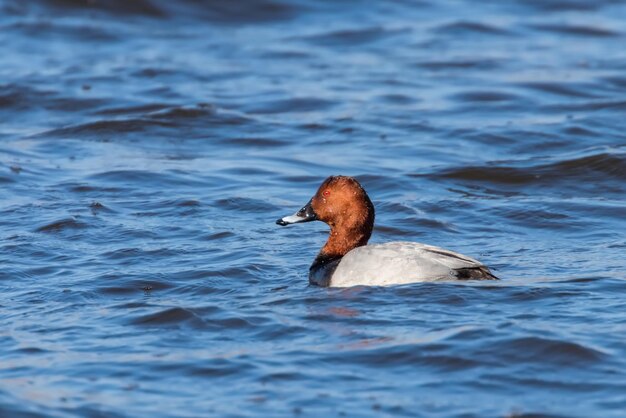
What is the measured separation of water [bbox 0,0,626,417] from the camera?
22.2 feet

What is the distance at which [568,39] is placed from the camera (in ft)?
65.5

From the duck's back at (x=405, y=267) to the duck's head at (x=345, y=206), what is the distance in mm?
680

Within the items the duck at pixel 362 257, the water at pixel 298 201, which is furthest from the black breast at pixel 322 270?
the water at pixel 298 201

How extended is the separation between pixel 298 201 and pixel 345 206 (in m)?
2.62

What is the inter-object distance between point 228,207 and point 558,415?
579 centimetres

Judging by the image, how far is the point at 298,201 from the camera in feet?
38.8

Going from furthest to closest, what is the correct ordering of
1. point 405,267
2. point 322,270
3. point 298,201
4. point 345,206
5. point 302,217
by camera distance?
point 298,201, point 302,217, point 345,206, point 322,270, point 405,267

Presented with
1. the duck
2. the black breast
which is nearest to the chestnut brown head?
the duck

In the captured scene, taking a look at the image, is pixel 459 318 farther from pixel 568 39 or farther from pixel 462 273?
pixel 568 39

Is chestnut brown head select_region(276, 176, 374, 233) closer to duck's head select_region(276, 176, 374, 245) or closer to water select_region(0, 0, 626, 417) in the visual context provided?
duck's head select_region(276, 176, 374, 245)

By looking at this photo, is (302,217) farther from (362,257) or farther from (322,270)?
(362,257)

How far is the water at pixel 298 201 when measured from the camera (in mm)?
6758

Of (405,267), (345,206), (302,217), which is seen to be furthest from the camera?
(302,217)

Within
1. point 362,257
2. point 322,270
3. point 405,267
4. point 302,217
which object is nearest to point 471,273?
point 405,267
